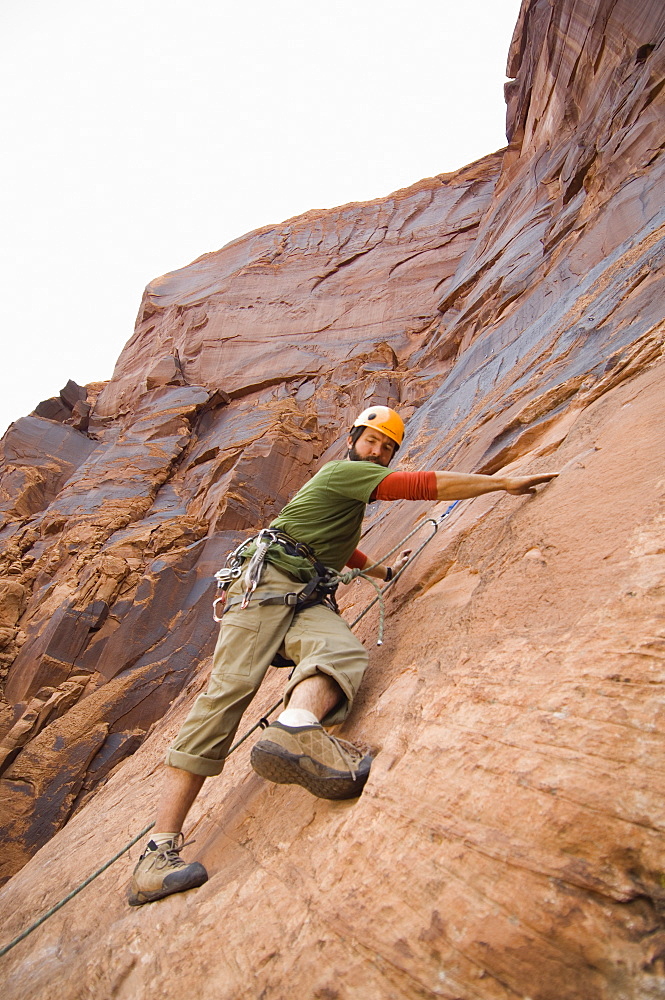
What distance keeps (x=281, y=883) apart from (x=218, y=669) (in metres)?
1.07

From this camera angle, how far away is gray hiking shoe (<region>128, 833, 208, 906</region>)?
7.88 feet

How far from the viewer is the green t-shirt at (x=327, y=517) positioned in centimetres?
322

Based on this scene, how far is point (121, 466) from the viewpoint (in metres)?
12.6

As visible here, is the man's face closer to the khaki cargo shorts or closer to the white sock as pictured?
the khaki cargo shorts

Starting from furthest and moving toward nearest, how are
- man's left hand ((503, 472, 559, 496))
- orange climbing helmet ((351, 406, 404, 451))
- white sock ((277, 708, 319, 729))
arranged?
orange climbing helmet ((351, 406, 404, 451)) < man's left hand ((503, 472, 559, 496)) < white sock ((277, 708, 319, 729))

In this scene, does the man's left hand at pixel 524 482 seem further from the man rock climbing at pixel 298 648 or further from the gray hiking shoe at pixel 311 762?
the gray hiking shoe at pixel 311 762

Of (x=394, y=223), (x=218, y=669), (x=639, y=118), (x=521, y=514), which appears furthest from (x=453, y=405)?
(x=394, y=223)

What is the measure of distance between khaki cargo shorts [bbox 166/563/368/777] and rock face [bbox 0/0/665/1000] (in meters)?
0.26

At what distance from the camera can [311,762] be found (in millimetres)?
2166

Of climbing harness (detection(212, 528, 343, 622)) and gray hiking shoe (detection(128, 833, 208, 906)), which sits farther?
climbing harness (detection(212, 528, 343, 622))

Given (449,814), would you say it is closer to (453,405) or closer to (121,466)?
(453,405)

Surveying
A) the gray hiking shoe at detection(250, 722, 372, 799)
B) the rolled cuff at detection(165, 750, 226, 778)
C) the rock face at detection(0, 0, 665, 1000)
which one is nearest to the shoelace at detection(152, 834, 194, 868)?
the rock face at detection(0, 0, 665, 1000)

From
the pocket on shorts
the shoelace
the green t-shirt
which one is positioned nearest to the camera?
the shoelace

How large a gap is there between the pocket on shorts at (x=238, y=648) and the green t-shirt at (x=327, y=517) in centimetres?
40
